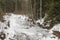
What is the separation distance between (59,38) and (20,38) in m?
2.81

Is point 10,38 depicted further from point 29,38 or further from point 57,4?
point 57,4

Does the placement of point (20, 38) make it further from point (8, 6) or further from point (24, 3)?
point (24, 3)

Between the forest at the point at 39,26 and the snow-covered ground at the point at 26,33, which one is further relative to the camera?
the forest at the point at 39,26

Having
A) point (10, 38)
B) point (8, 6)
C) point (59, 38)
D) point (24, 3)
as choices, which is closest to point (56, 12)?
point (59, 38)

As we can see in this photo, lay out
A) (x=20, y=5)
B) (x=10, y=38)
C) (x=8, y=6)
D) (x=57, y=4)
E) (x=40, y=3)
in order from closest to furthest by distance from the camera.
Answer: (x=10, y=38) < (x=57, y=4) < (x=40, y=3) < (x=8, y=6) < (x=20, y=5)

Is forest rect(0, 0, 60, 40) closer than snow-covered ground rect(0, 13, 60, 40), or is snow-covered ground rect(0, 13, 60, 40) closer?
snow-covered ground rect(0, 13, 60, 40)

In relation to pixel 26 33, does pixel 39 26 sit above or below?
below

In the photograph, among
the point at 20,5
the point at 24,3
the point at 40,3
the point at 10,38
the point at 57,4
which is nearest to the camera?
the point at 10,38

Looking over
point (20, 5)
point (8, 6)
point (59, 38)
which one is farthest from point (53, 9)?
point (20, 5)

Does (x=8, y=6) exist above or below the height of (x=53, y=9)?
below

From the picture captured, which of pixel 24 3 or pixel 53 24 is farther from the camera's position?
pixel 24 3

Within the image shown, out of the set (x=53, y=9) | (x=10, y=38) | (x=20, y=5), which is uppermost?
(x=53, y=9)

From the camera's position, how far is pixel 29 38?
1278cm

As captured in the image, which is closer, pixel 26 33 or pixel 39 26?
pixel 26 33
